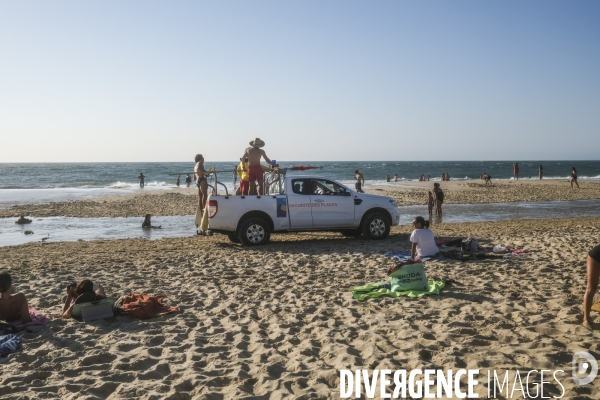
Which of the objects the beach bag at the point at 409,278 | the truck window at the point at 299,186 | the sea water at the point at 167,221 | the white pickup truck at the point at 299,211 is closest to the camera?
the beach bag at the point at 409,278

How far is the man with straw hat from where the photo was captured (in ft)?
46.3

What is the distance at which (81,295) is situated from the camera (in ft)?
23.5

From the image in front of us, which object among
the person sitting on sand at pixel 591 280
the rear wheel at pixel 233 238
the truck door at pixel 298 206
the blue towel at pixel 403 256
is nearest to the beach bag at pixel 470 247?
the blue towel at pixel 403 256

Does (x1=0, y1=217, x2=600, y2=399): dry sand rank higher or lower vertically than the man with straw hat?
lower

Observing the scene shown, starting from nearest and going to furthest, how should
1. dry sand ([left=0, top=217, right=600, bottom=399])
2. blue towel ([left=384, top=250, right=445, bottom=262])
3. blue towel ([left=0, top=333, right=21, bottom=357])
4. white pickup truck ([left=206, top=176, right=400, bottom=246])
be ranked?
dry sand ([left=0, top=217, right=600, bottom=399]) < blue towel ([left=0, top=333, right=21, bottom=357]) < blue towel ([left=384, top=250, right=445, bottom=262]) < white pickup truck ([left=206, top=176, right=400, bottom=246])

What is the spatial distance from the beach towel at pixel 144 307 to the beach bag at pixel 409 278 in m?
3.30

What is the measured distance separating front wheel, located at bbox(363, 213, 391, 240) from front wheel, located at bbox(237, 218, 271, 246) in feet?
8.68

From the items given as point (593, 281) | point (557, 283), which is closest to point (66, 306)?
point (593, 281)

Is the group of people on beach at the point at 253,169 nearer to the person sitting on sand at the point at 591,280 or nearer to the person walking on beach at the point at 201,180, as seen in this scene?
the person walking on beach at the point at 201,180

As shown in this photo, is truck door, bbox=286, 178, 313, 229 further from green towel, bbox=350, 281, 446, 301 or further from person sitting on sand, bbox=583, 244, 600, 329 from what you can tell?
person sitting on sand, bbox=583, 244, 600, 329

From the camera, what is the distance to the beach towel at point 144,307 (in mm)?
7129

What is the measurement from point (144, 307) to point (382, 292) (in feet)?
11.5

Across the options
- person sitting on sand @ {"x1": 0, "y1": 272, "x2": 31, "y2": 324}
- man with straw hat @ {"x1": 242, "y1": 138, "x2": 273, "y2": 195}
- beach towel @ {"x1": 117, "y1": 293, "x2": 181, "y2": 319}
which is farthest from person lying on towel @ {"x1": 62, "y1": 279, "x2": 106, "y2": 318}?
man with straw hat @ {"x1": 242, "y1": 138, "x2": 273, "y2": 195}

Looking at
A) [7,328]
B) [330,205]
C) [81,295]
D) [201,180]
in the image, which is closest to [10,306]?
[7,328]
